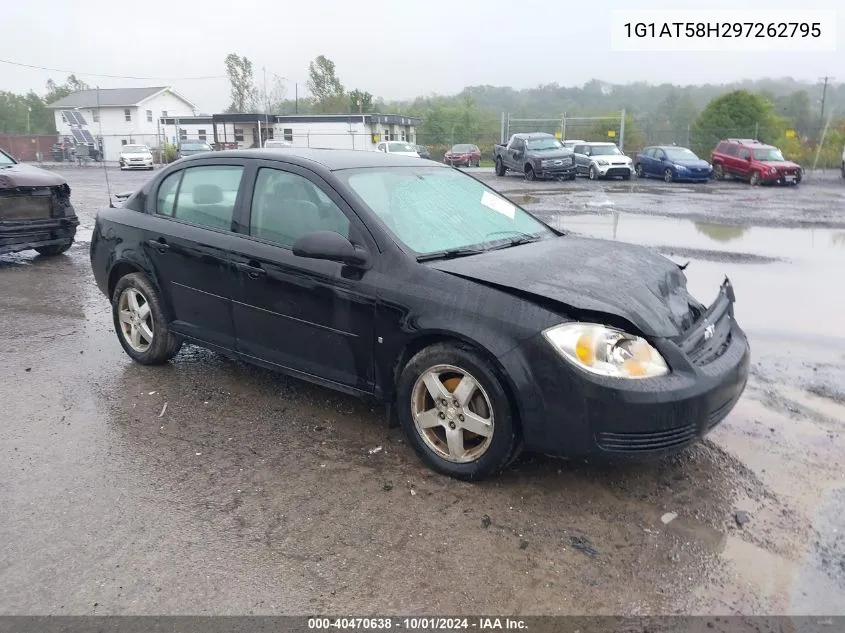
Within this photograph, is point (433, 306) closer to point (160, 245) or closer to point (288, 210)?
point (288, 210)

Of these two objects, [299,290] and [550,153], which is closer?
[299,290]

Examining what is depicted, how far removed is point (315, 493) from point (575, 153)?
27.6 m

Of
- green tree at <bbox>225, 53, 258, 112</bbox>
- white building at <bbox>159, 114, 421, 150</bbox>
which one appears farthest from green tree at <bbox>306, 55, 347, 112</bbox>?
white building at <bbox>159, 114, 421, 150</bbox>

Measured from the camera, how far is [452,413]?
11.6ft

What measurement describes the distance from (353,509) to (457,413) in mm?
698

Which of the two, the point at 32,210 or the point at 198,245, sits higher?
the point at 198,245

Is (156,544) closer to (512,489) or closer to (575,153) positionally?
(512,489)

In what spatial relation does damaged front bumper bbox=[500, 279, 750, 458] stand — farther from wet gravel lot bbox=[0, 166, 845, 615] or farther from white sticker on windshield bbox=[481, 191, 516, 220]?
white sticker on windshield bbox=[481, 191, 516, 220]

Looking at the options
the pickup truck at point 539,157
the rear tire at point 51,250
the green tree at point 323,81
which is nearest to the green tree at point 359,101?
the green tree at point 323,81

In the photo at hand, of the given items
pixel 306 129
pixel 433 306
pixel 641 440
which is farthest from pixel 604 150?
pixel 306 129

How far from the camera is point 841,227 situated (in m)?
13.8

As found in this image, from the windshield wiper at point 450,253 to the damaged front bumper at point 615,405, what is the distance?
2.69 ft

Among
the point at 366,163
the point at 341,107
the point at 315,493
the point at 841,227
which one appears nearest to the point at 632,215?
the point at 841,227

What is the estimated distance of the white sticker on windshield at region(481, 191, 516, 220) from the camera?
15.7ft
